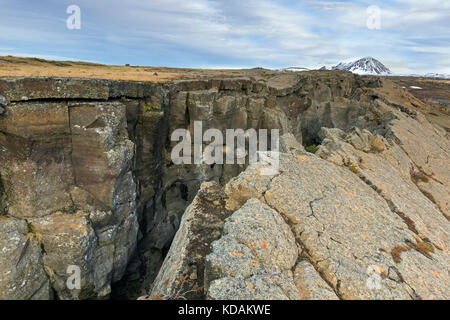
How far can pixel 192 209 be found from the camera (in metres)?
9.73

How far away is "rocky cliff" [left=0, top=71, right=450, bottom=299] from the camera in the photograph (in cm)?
684

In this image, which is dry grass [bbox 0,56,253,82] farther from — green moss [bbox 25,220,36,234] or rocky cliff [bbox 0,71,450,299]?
green moss [bbox 25,220,36,234]

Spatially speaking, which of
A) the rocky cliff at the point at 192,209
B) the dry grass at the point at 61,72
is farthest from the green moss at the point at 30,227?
the dry grass at the point at 61,72

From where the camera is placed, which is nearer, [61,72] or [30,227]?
[30,227]

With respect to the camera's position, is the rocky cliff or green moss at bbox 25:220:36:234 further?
green moss at bbox 25:220:36:234

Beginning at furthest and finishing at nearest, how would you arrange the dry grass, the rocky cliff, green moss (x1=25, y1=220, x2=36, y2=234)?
the dry grass
green moss (x1=25, y1=220, x2=36, y2=234)
the rocky cliff

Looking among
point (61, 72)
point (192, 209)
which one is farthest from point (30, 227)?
point (61, 72)

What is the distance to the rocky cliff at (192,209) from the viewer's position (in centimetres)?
684

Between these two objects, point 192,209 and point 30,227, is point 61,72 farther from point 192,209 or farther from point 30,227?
point 192,209

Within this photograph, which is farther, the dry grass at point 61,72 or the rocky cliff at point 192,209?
the dry grass at point 61,72

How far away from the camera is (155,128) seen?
19.0m

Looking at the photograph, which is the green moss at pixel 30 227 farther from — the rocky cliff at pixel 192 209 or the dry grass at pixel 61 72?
the dry grass at pixel 61 72

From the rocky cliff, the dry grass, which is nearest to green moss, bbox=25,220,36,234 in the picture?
the rocky cliff
